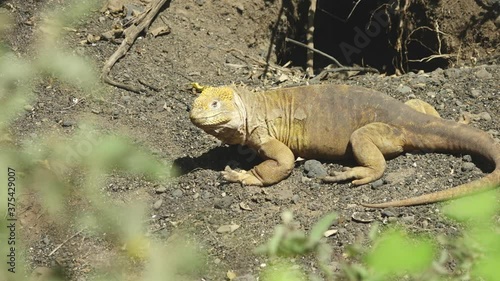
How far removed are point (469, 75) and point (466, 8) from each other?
1.99m

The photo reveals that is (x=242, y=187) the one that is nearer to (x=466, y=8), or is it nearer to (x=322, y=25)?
(x=466, y=8)

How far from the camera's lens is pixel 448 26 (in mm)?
10586

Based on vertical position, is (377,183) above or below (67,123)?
above

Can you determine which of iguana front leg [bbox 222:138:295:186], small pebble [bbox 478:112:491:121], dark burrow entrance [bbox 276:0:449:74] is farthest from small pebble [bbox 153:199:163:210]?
dark burrow entrance [bbox 276:0:449:74]

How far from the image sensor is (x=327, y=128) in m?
7.76

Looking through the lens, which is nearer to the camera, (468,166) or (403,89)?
(468,166)

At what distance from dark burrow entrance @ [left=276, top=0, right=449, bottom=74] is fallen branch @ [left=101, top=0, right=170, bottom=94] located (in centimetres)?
252

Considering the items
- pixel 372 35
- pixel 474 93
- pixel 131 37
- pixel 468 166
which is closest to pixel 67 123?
pixel 131 37

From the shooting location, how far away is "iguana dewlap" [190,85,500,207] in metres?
7.25

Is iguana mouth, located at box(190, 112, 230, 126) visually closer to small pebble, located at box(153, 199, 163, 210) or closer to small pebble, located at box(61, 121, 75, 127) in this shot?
small pebble, located at box(153, 199, 163, 210)

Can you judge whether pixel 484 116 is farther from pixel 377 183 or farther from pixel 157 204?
pixel 157 204

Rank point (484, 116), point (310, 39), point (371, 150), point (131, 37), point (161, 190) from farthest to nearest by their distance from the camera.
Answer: point (310, 39) → point (131, 37) → point (484, 116) → point (161, 190) → point (371, 150)

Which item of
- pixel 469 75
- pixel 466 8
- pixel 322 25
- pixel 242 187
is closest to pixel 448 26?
pixel 466 8

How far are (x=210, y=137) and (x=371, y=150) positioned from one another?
2.58m
